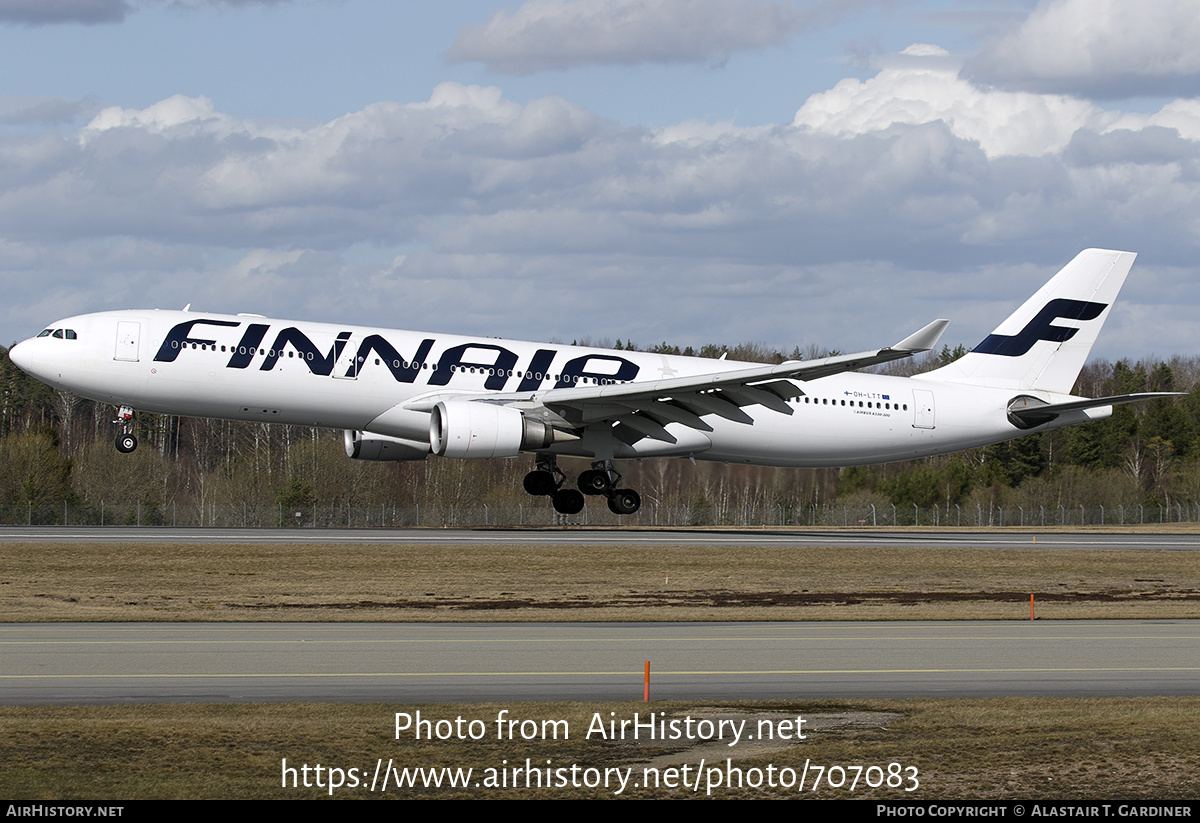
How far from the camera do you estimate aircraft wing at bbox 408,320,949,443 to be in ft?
120

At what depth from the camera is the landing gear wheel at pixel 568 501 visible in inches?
1602

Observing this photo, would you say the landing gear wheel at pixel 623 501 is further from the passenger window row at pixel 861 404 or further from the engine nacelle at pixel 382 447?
the passenger window row at pixel 861 404

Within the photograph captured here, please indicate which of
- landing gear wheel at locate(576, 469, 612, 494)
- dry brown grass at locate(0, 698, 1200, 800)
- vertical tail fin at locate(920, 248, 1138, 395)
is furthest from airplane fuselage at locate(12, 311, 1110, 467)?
dry brown grass at locate(0, 698, 1200, 800)

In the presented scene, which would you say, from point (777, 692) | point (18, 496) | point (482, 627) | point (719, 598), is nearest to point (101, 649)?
point (482, 627)

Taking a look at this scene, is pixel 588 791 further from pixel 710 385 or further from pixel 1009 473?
pixel 1009 473

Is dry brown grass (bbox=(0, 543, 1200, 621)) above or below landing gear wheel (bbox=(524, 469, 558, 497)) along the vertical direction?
below

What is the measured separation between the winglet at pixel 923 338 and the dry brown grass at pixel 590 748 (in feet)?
62.8

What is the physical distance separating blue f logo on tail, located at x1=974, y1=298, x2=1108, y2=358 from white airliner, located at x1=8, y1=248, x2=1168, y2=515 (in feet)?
4.57

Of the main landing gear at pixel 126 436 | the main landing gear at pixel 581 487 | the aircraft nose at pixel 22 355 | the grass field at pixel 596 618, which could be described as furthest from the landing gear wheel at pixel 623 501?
the aircraft nose at pixel 22 355

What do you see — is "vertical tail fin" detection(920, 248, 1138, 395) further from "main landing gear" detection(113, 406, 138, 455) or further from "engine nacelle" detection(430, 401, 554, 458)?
"main landing gear" detection(113, 406, 138, 455)

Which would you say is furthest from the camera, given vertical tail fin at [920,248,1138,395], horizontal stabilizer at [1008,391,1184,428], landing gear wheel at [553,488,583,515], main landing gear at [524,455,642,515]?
vertical tail fin at [920,248,1138,395]

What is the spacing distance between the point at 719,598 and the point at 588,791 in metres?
16.1

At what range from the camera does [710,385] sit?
36.9 meters

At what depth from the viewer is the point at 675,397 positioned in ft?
125
